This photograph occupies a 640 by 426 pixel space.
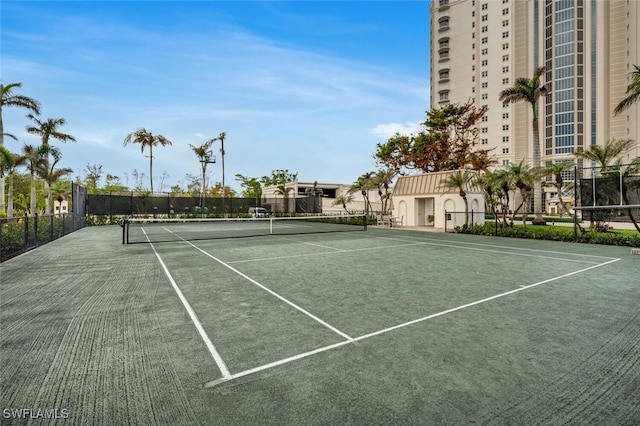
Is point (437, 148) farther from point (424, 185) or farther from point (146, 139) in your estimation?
point (146, 139)

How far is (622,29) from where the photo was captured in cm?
6141

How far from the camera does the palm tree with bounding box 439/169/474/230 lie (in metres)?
24.7

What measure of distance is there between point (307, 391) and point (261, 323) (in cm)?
208

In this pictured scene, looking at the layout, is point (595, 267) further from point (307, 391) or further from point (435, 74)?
point (435, 74)

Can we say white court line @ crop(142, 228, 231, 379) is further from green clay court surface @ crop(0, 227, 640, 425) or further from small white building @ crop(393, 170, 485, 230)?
small white building @ crop(393, 170, 485, 230)

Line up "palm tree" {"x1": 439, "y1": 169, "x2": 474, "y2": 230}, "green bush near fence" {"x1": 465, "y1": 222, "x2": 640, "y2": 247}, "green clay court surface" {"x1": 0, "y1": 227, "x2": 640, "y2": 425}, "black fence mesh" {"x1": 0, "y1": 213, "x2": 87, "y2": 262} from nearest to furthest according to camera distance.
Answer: "green clay court surface" {"x1": 0, "y1": 227, "x2": 640, "y2": 425} → "black fence mesh" {"x1": 0, "y1": 213, "x2": 87, "y2": 262} → "green bush near fence" {"x1": 465, "y1": 222, "x2": 640, "y2": 247} → "palm tree" {"x1": 439, "y1": 169, "x2": 474, "y2": 230}

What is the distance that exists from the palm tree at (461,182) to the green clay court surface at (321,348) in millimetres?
16481

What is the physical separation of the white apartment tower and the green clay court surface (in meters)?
67.2

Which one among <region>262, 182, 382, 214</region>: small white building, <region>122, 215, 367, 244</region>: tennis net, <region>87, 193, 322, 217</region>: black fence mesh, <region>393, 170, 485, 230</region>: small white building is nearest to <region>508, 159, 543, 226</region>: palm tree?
<region>393, 170, 485, 230</region>: small white building

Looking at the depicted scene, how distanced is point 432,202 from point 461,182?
729 cm

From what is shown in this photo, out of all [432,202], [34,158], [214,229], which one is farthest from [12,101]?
[432,202]

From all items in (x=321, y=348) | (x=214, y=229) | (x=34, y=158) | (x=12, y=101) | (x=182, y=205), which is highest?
(x=12, y=101)

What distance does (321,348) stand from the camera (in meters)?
4.20

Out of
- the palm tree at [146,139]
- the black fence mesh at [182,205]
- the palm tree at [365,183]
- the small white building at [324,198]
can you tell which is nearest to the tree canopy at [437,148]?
the palm tree at [365,183]
